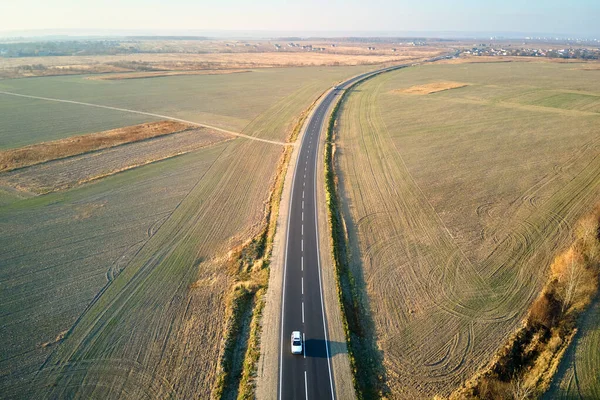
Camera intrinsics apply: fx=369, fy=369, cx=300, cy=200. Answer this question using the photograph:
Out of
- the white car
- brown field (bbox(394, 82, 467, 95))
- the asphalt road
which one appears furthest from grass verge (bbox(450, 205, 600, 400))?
brown field (bbox(394, 82, 467, 95))

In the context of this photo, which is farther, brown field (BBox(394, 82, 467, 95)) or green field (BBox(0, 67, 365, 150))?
brown field (BBox(394, 82, 467, 95))

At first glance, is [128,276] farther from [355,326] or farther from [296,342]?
[355,326]

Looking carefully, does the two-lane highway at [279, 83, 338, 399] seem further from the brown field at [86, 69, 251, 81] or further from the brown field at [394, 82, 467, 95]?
the brown field at [86, 69, 251, 81]

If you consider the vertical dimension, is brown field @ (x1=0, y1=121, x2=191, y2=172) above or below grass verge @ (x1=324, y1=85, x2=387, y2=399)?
above

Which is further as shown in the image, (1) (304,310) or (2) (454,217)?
(2) (454,217)

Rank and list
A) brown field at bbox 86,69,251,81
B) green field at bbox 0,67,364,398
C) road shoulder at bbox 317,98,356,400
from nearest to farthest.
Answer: road shoulder at bbox 317,98,356,400, green field at bbox 0,67,364,398, brown field at bbox 86,69,251,81

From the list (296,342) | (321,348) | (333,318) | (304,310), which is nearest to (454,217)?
(333,318)
